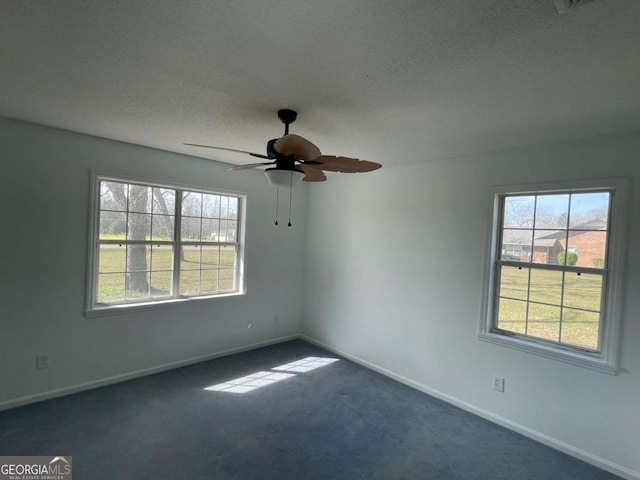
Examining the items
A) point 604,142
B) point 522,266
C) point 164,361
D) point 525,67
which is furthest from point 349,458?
point 604,142

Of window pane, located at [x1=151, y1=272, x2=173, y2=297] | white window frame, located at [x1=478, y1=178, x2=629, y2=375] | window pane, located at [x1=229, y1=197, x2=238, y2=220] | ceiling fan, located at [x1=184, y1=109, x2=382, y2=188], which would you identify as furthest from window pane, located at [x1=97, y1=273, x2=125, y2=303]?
white window frame, located at [x1=478, y1=178, x2=629, y2=375]

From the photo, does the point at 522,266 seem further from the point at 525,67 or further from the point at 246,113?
the point at 246,113

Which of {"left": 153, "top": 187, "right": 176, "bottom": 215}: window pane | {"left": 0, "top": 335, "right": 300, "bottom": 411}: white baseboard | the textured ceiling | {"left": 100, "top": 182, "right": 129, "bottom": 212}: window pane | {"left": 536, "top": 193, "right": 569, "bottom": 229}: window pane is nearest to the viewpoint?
the textured ceiling

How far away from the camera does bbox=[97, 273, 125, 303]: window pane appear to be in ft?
10.8

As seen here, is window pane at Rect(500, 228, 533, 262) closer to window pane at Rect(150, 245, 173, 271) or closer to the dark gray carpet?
the dark gray carpet

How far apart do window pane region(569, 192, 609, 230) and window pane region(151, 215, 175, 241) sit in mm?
3964

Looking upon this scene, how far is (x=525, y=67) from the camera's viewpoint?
5.09 ft

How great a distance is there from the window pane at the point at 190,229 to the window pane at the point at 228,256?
39cm

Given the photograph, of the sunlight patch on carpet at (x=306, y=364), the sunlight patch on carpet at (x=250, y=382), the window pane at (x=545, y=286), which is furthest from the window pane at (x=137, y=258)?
the window pane at (x=545, y=286)

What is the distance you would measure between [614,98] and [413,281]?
2253 mm

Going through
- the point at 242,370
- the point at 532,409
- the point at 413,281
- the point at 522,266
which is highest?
the point at 522,266

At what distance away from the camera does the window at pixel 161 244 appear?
10.8 feet

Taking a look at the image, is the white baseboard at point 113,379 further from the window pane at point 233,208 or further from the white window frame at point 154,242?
the window pane at point 233,208

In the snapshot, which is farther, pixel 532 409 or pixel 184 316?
pixel 184 316
